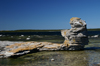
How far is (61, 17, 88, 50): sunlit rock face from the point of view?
14.5m

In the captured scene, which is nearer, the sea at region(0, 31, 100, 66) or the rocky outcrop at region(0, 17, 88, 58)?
the sea at region(0, 31, 100, 66)

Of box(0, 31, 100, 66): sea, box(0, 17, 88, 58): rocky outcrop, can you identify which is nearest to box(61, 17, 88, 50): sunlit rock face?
box(0, 17, 88, 58): rocky outcrop

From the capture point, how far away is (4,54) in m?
11.5

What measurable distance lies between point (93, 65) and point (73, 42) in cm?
612

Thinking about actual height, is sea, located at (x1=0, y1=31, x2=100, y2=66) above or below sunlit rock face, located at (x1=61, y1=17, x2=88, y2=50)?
below

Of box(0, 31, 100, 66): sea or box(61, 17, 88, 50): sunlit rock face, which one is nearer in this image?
box(0, 31, 100, 66): sea

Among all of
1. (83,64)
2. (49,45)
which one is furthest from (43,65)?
(49,45)

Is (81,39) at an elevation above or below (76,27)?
below

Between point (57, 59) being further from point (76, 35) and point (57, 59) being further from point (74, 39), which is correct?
point (76, 35)

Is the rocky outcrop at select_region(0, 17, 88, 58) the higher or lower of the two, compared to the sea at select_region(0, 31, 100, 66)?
higher

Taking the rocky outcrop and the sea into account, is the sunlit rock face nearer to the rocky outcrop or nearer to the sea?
the rocky outcrop

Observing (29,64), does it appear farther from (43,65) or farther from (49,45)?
(49,45)

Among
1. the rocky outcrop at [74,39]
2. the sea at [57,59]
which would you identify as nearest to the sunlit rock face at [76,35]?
the rocky outcrop at [74,39]

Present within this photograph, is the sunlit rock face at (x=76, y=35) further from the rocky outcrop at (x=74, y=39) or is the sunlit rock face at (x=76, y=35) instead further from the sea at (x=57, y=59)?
the sea at (x=57, y=59)
